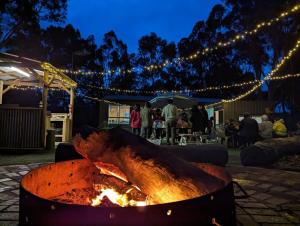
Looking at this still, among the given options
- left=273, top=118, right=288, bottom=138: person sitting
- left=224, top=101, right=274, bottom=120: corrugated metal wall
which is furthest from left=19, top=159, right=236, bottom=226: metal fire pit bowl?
left=224, top=101, right=274, bottom=120: corrugated metal wall

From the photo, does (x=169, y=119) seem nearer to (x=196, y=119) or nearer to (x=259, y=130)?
(x=196, y=119)

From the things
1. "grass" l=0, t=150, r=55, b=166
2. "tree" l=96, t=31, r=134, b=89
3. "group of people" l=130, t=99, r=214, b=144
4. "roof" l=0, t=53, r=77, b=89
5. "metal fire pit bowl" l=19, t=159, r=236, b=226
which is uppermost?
"tree" l=96, t=31, r=134, b=89

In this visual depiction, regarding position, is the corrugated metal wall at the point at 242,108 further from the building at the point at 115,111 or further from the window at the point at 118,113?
the window at the point at 118,113

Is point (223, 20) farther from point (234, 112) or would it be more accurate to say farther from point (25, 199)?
point (25, 199)

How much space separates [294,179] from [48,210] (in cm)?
486

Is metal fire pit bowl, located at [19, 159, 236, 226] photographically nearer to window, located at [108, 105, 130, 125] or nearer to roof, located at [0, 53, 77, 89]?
roof, located at [0, 53, 77, 89]

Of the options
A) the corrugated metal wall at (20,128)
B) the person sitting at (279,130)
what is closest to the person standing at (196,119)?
the person sitting at (279,130)

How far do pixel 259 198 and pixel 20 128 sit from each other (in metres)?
9.62

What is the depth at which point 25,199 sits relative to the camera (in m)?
1.72

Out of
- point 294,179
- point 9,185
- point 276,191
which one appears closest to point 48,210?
point 9,185

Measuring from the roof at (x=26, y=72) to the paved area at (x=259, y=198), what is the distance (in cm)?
530

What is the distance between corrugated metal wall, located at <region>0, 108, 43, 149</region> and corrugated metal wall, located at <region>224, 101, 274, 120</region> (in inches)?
625

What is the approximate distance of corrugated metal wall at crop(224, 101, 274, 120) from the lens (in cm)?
2277

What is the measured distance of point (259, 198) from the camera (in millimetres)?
3756
